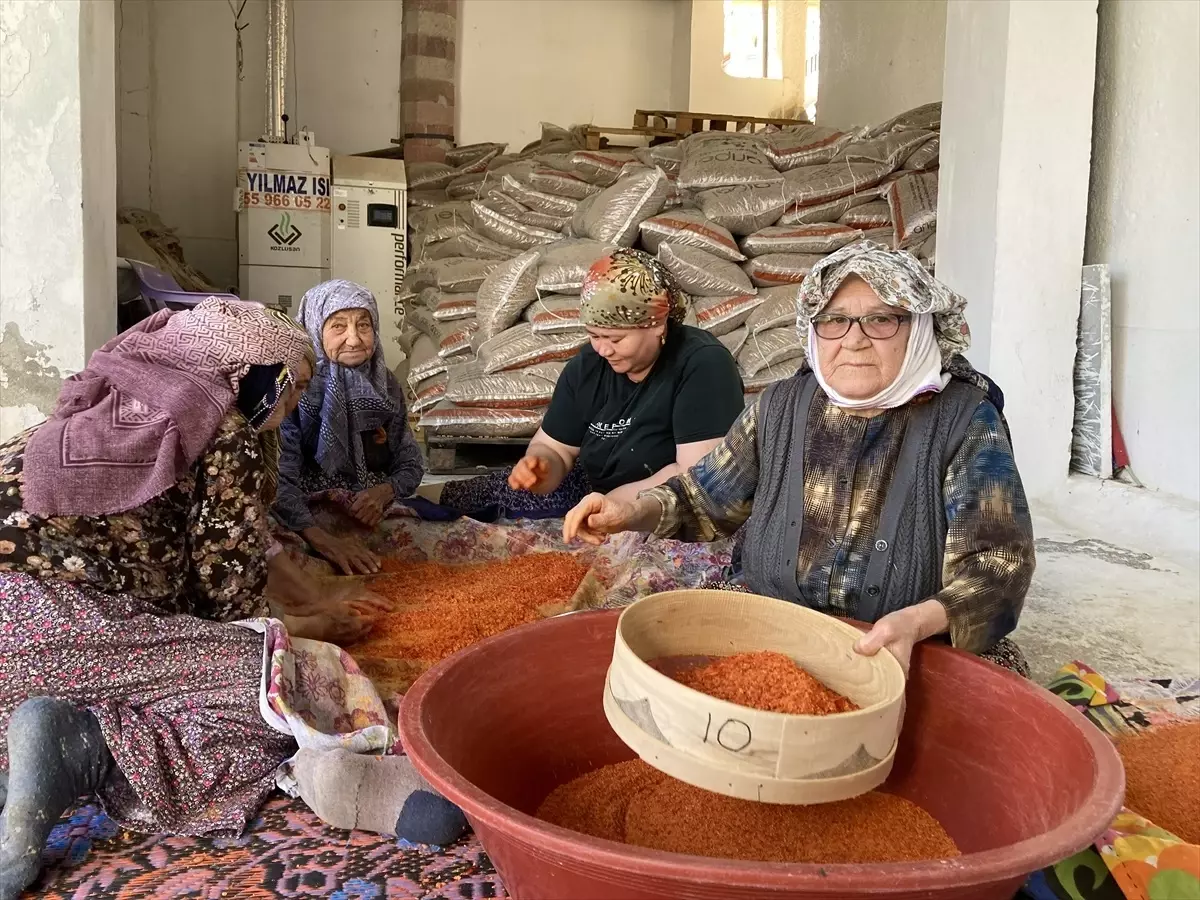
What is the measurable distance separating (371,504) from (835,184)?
2815mm

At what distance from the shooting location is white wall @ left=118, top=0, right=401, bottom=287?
726 cm

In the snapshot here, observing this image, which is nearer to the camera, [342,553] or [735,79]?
[342,553]

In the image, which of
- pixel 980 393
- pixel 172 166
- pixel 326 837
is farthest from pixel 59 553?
pixel 172 166

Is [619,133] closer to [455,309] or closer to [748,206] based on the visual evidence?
[455,309]

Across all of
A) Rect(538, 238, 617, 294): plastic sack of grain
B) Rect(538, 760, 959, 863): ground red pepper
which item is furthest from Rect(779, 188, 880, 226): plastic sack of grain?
Rect(538, 760, 959, 863): ground red pepper

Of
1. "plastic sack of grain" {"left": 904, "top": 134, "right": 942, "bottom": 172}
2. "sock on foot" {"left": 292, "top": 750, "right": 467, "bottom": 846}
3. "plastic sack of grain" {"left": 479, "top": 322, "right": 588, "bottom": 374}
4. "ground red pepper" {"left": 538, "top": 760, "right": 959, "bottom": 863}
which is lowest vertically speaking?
"sock on foot" {"left": 292, "top": 750, "right": 467, "bottom": 846}

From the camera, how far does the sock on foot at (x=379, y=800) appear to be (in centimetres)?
149

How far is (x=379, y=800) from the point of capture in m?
1.52

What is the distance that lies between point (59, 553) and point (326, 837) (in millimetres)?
605

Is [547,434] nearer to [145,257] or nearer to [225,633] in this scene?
[225,633]

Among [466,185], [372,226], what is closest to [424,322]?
[372,226]

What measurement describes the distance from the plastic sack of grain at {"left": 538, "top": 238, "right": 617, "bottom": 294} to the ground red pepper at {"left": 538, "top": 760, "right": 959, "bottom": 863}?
3229 mm

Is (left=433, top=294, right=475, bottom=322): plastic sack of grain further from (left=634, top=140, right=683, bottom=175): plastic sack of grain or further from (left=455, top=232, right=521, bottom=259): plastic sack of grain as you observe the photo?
(left=634, top=140, right=683, bottom=175): plastic sack of grain

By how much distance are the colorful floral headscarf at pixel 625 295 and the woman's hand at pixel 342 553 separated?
2.85ft
